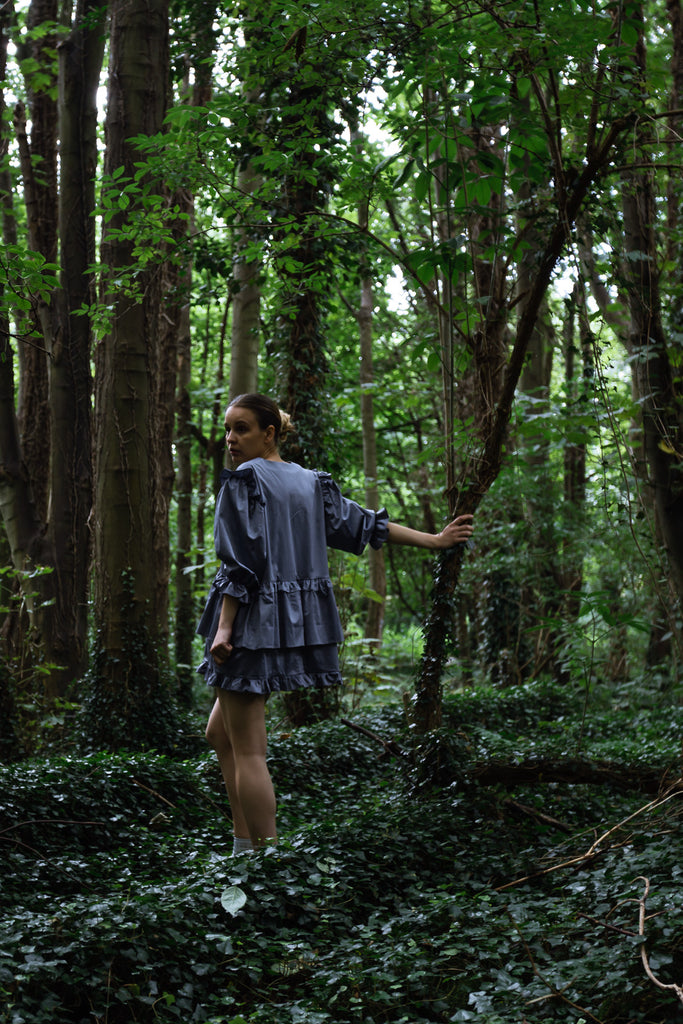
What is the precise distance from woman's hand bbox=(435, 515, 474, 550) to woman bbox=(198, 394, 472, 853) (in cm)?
2

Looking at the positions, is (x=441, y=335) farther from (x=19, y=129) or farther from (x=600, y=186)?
(x=19, y=129)

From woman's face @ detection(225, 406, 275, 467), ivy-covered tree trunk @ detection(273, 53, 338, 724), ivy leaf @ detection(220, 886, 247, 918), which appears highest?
ivy-covered tree trunk @ detection(273, 53, 338, 724)

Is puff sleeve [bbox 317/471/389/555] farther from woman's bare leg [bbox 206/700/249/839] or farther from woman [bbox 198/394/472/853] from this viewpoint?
woman's bare leg [bbox 206/700/249/839]

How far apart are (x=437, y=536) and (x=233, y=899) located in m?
1.99

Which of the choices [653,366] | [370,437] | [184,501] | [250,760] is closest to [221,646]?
[250,760]

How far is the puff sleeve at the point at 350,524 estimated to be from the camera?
439 cm

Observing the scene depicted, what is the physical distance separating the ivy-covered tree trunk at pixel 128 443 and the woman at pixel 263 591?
254 cm

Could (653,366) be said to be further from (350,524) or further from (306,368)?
(306,368)

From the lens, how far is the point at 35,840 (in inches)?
171

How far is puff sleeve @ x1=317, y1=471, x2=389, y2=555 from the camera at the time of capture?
4387 mm

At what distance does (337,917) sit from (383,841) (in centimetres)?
71

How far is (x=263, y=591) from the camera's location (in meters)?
4.02

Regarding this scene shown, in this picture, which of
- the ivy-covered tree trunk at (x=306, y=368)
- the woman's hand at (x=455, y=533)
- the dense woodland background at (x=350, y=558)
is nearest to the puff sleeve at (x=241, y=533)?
the woman's hand at (x=455, y=533)

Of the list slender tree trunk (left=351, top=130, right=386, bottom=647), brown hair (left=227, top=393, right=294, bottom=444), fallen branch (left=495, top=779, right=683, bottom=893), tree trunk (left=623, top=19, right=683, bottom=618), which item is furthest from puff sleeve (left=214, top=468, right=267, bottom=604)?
slender tree trunk (left=351, top=130, right=386, bottom=647)
